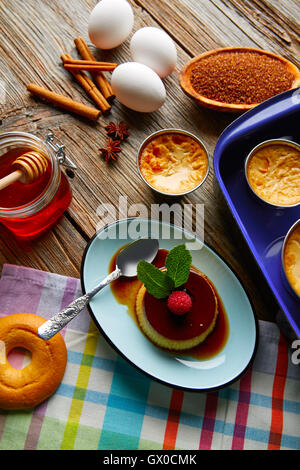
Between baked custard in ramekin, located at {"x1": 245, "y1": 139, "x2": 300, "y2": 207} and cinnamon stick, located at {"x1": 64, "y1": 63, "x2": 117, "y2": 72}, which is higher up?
cinnamon stick, located at {"x1": 64, "y1": 63, "x2": 117, "y2": 72}

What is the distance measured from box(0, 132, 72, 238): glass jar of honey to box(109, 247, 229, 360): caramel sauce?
0.24 metres

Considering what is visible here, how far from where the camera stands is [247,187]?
135 cm

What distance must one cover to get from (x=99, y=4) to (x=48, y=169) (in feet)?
1.78

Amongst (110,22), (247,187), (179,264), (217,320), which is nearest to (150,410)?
(217,320)

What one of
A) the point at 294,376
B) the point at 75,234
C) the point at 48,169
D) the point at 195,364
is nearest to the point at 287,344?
the point at 294,376

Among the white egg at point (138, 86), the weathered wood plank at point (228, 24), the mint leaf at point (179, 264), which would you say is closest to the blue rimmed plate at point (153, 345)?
the mint leaf at point (179, 264)

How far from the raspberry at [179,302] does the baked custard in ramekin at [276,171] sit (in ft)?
1.23

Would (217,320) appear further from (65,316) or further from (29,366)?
(29,366)

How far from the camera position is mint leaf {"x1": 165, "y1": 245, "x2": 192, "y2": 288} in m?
1.16

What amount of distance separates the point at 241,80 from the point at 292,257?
1.82ft

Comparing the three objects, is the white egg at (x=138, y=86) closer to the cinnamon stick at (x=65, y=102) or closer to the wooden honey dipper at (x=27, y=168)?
the cinnamon stick at (x=65, y=102)

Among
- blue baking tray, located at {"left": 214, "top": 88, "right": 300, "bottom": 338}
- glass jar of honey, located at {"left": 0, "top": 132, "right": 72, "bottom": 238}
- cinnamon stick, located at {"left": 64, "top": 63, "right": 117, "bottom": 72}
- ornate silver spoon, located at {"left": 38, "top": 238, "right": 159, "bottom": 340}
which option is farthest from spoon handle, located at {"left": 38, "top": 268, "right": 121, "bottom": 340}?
cinnamon stick, located at {"left": 64, "top": 63, "right": 117, "bottom": 72}

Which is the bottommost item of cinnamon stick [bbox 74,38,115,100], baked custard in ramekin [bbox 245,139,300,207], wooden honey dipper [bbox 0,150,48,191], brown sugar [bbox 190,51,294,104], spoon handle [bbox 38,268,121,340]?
spoon handle [bbox 38,268,121,340]

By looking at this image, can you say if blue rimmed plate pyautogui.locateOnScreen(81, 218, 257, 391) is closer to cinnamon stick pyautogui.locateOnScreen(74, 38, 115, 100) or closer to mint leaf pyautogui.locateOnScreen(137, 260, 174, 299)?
mint leaf pyautogui.locateOnScreen(137, 260, 174, 299)
